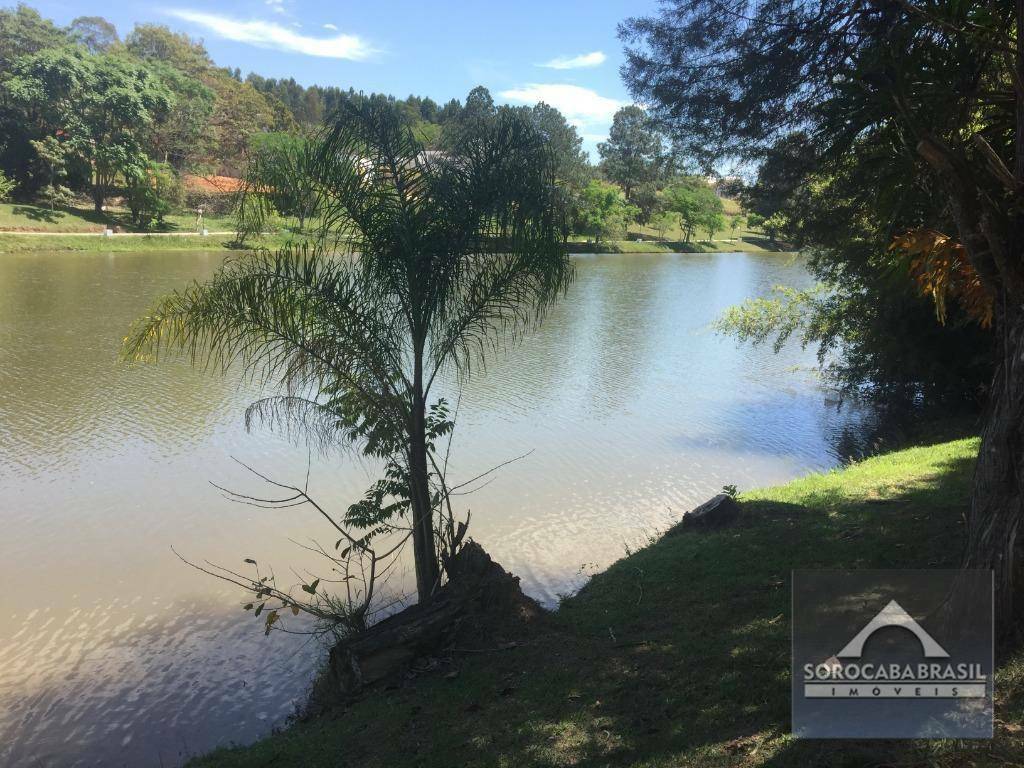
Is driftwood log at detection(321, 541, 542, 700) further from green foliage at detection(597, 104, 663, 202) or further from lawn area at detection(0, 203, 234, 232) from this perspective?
green foliage at detection(597, 104, 663, 202)

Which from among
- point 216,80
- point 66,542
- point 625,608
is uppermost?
point 216,80

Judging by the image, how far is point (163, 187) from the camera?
1719 inches

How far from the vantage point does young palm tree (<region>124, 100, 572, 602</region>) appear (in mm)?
5387

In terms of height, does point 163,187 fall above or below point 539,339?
above

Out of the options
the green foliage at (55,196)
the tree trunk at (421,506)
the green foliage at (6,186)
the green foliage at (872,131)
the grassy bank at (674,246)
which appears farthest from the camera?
the grassy bank at (674,246)

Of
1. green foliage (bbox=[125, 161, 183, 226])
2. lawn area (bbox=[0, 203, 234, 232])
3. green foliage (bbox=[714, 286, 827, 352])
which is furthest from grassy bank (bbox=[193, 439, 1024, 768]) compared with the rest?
green foliage (bbox=[125, 161, 183, 226])

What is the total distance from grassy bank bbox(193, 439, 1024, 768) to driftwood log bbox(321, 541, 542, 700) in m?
0.19

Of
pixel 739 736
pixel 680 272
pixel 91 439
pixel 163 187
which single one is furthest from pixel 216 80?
pixel 739 736

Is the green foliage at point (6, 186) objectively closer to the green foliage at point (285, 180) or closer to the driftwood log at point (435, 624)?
the green foliage at point (285, 180)

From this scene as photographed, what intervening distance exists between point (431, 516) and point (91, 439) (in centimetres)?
754

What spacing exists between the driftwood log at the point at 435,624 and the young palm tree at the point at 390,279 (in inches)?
14.5

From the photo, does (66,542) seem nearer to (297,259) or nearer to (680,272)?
(297,259)

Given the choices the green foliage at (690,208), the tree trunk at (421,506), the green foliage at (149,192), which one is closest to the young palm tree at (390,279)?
the tree trunk at (421,506)

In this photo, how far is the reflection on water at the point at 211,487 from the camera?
5.83 meters
